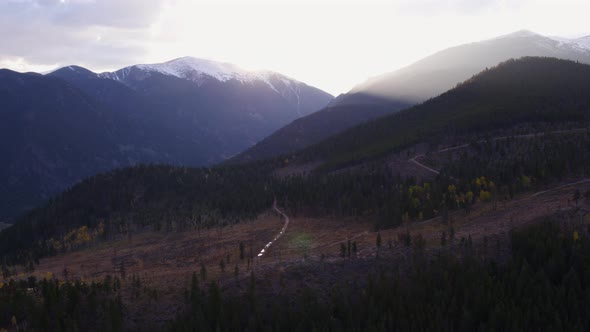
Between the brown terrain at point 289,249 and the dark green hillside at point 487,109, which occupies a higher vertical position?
the dark green hillside at point 487,109

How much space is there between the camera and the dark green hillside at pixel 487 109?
299 ft

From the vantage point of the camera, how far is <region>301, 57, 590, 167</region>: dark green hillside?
299 ft

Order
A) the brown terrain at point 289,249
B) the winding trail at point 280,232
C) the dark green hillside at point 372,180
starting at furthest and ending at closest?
the dark green hillside at point 372,180
the winding trail at point 280,232
the brown terrain at point 289,249

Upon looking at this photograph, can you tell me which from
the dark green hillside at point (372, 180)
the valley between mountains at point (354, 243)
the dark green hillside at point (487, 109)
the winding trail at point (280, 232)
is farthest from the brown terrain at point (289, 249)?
the dark green hillside at point (487, 109)

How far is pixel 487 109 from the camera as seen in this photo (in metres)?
101

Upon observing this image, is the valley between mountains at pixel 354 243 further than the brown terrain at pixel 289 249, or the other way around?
the brown terrain at pixel 289 249

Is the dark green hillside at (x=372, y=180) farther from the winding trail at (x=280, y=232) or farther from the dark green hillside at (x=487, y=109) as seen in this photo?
the winding trail at (x=280, y=232)

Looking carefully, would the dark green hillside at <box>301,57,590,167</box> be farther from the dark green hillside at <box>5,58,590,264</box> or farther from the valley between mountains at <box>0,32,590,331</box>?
the valley between mountains at <box>0,32,590,331</box>

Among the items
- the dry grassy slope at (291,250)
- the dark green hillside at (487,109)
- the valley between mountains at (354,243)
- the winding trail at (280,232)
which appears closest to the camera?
the valley between mountains at (354,243)

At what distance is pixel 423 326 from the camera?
21266 millimetres

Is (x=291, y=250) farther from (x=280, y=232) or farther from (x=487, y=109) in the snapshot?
(x=487, y=109)

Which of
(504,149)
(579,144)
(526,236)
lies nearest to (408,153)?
(504,149)

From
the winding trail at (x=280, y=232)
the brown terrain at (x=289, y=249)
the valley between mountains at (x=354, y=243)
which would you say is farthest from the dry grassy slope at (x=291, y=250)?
the winding trail at (x=280, y=232)

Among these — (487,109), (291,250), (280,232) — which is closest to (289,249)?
(291,250)
